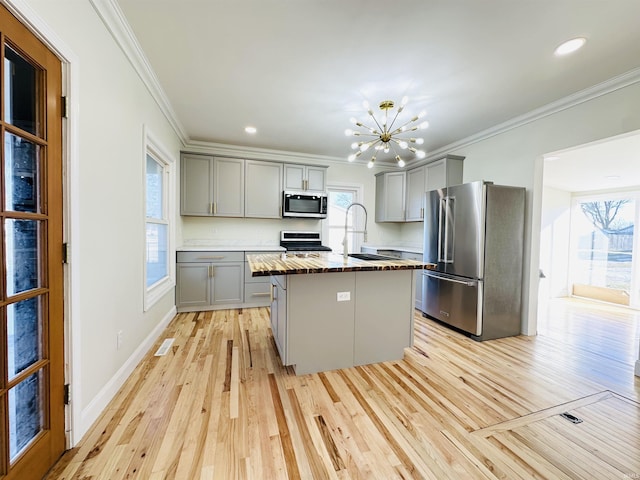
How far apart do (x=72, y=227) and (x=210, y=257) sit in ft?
8.16

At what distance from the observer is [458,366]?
241 centimetres

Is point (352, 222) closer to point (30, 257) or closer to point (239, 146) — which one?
point (239, 146)

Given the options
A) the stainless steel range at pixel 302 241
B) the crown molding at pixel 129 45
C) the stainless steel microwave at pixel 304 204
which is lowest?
the stainless steel range at pixel 302 241

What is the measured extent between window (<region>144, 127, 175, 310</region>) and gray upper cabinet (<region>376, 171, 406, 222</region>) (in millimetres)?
3567

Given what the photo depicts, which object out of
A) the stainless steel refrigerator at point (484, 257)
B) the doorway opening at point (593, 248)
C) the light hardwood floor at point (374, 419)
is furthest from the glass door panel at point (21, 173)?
the doorway opening at point (593, 248)

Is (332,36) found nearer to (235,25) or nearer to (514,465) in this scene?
(235,25)

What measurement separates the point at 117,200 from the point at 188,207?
87.8 inches

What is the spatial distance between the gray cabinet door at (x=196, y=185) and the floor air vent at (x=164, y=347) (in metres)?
1.99

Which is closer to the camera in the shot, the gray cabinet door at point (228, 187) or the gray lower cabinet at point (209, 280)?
the gray lower cabinet at point (209, 280)

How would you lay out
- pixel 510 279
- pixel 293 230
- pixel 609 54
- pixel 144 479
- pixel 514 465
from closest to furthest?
pixel 144 479
pixel 514 465
pixel 609 54
pixel 510 279
pixel 293 230

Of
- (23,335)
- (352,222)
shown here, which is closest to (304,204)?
(352,222)

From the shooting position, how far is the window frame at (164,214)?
247 cm

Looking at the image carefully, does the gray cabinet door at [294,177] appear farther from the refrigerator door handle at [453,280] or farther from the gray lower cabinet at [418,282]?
the refrigerator door handle at [453,280]

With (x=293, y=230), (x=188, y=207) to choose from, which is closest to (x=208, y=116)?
(x=188, y=207)
